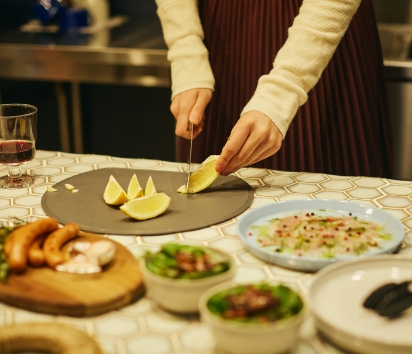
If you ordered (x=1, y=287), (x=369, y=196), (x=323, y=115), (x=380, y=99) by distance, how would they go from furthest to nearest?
(x=380, y=99) → (x=323, y=115) → (x=369, y=196) → (x=1, y=287)

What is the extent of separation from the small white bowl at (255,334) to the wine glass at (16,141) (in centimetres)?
88

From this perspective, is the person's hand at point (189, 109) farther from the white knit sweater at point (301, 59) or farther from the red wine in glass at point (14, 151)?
the red wine in glass at point (14, 151)

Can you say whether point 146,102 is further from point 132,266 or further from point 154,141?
point 132,266

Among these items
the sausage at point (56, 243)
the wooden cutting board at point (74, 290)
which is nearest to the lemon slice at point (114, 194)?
the sausage at point (56, 243)

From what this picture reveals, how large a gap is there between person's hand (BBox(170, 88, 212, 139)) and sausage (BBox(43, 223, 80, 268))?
633 millimetres

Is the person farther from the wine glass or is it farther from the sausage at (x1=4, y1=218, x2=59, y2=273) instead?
the sausage at (x1=4, y1=218, x2=59, y2=273)

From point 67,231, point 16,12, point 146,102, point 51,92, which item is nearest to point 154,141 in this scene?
point 146,102

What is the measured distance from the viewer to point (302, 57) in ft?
5.48

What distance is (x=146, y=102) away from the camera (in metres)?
3.26

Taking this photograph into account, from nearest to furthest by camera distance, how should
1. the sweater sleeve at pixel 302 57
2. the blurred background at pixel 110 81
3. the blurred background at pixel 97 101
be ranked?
the sweater sleeve at pixel 302 57 → the blurred background at pixel 110 81 → the blurred background at pixel 97 101

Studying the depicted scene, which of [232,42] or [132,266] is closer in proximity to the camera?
[132,266]

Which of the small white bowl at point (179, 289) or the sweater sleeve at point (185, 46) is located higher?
the sweater sleeve at point (185, 46)

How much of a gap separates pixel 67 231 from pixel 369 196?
0.76m

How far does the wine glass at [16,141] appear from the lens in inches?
62.8
